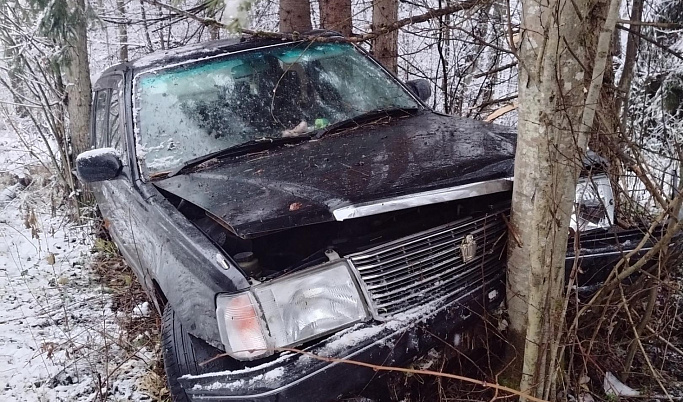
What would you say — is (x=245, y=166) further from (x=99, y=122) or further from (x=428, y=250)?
(x=99, y=122)

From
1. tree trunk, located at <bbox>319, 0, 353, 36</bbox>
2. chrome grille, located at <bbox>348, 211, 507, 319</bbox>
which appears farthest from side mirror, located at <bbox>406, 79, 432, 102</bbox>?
tree trunk, located at <bbox>319, 0, 353, 36</bbox>

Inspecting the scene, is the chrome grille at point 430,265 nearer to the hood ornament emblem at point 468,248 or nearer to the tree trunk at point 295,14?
the hood ornament emblem at point 468,248

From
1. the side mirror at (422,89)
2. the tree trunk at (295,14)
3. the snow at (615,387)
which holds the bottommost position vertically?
the snow at (615,387)

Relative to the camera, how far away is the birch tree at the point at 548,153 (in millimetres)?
1973

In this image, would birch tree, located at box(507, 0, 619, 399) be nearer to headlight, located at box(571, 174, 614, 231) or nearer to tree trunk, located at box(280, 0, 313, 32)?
headlight, located at box(571, 174, 614, 231)

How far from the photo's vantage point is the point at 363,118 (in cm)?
340

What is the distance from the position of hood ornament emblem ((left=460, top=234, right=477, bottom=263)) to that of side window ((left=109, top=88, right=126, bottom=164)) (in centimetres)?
200

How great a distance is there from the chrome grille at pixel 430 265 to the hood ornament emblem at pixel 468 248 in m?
0.01

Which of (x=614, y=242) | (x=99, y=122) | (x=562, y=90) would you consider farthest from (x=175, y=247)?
(x=99, y=122)

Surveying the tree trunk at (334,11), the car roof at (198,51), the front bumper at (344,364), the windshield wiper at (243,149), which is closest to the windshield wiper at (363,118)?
the windshield wiper at (243,149)

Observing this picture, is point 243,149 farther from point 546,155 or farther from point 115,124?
point 546,155

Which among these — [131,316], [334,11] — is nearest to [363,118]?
[131,316]

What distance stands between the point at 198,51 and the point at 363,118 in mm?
1139

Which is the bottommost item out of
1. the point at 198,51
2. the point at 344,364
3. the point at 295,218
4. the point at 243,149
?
the point at 344,364
